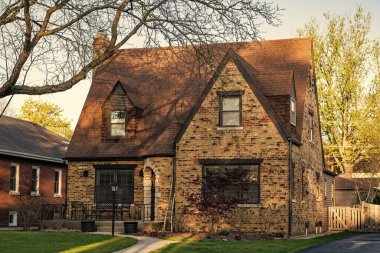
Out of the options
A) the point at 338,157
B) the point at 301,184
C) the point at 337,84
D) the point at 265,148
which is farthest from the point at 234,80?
the point at 338,157

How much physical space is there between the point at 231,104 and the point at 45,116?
52.4 meters

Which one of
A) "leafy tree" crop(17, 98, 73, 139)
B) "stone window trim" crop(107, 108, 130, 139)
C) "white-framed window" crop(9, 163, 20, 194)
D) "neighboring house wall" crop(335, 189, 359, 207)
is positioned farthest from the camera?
"leafy tree" crop(17, 98, 73, 139)

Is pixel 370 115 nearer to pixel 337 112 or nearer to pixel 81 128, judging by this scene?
pixel 337 112

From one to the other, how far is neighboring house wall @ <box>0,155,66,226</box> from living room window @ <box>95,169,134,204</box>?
5.34m

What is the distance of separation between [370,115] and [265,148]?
2320cm

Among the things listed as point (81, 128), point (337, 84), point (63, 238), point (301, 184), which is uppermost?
point (337, 84)

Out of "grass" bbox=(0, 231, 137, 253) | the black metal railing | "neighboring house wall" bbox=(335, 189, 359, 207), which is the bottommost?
"grass" bbox=(0, 231, 137, 253)

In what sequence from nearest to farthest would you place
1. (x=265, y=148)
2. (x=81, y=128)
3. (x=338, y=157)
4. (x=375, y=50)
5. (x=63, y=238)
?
(x=63, y=238) → (x=265, y=148) → (x=81, y=128) → (x=375, y=50) → (x=338, y=157)

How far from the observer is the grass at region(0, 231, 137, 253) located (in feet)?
66.1

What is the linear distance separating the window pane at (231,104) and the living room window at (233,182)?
2671 mm

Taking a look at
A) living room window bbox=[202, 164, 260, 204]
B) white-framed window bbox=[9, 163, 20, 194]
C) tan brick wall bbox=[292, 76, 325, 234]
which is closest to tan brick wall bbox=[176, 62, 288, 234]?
living room window bbox=[202, 164, 260, 204]

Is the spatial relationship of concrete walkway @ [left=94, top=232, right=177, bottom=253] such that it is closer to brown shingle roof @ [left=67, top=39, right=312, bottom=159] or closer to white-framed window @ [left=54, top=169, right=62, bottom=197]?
brown shingle roof @ [left=67, top=39, right=312, bottom=159]

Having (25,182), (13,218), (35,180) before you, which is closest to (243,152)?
(25,182)

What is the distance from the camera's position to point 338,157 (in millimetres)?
54500
